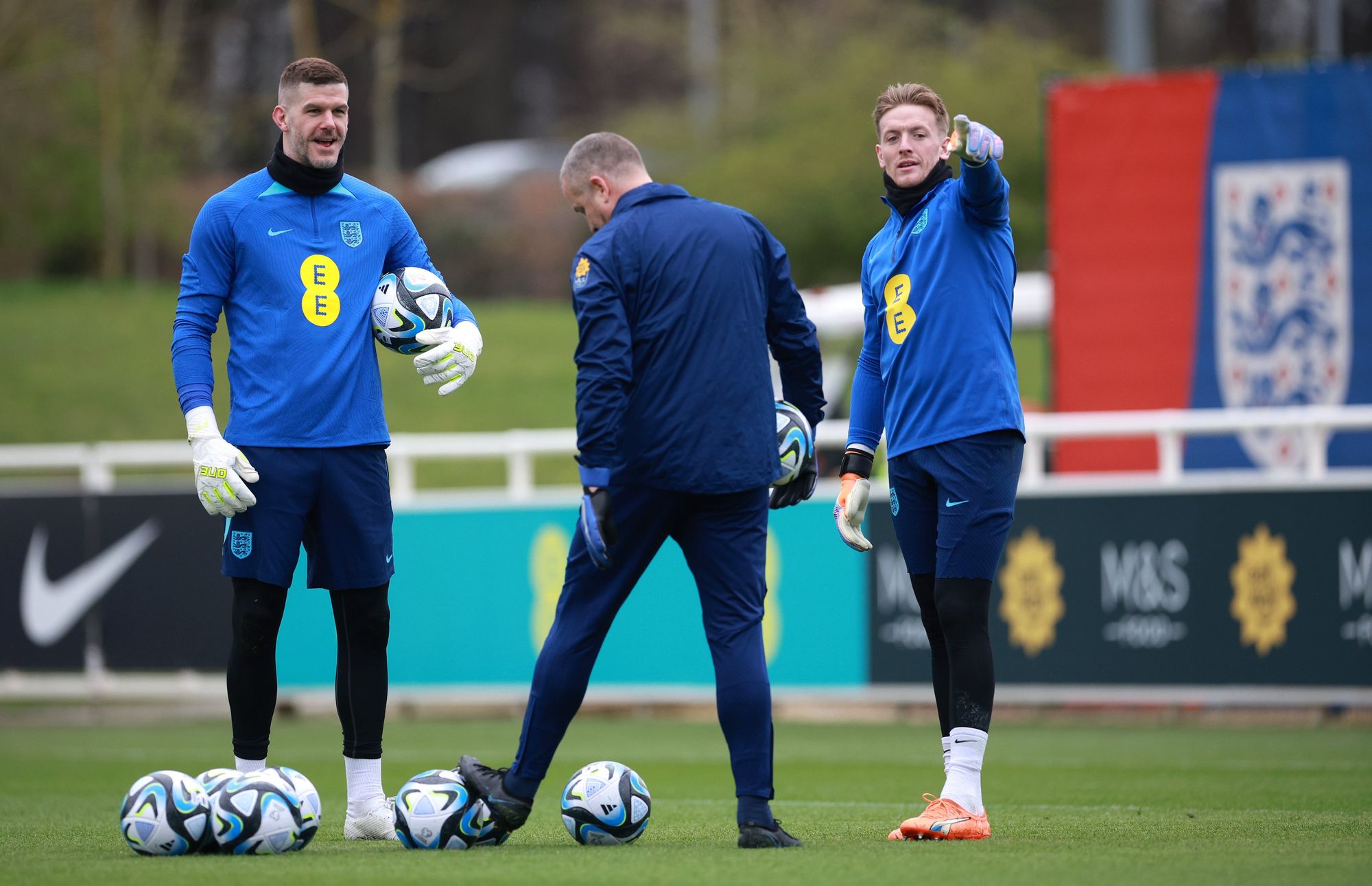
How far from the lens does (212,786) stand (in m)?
5.66

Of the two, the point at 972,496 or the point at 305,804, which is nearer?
the point at 305,804

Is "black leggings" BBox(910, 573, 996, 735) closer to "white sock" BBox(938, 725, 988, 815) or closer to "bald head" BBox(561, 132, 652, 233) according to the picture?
"white sock" BBox(938, 725, 988, 815)

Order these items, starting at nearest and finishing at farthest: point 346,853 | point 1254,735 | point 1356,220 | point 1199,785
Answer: point 346,853
point 1199,785
point 1254,735
point 1356,220

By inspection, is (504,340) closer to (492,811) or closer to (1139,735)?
(1139,735)

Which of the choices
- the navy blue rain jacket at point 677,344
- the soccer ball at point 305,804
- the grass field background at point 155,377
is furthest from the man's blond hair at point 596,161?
the grass field background at point 155,377

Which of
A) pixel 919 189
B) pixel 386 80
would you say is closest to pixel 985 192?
pixel 919 189

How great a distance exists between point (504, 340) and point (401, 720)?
16.4 metres

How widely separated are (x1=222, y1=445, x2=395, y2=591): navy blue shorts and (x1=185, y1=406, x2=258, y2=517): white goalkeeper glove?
0.30 feet

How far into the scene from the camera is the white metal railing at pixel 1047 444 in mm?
10992

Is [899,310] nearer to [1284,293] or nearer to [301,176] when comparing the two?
[301,176]

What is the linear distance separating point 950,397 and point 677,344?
0.95 metres

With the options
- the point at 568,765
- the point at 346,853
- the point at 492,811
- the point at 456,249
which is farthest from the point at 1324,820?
the point at 456,249

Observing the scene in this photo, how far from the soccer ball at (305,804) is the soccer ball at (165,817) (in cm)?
26

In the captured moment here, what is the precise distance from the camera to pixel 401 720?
12969mm
